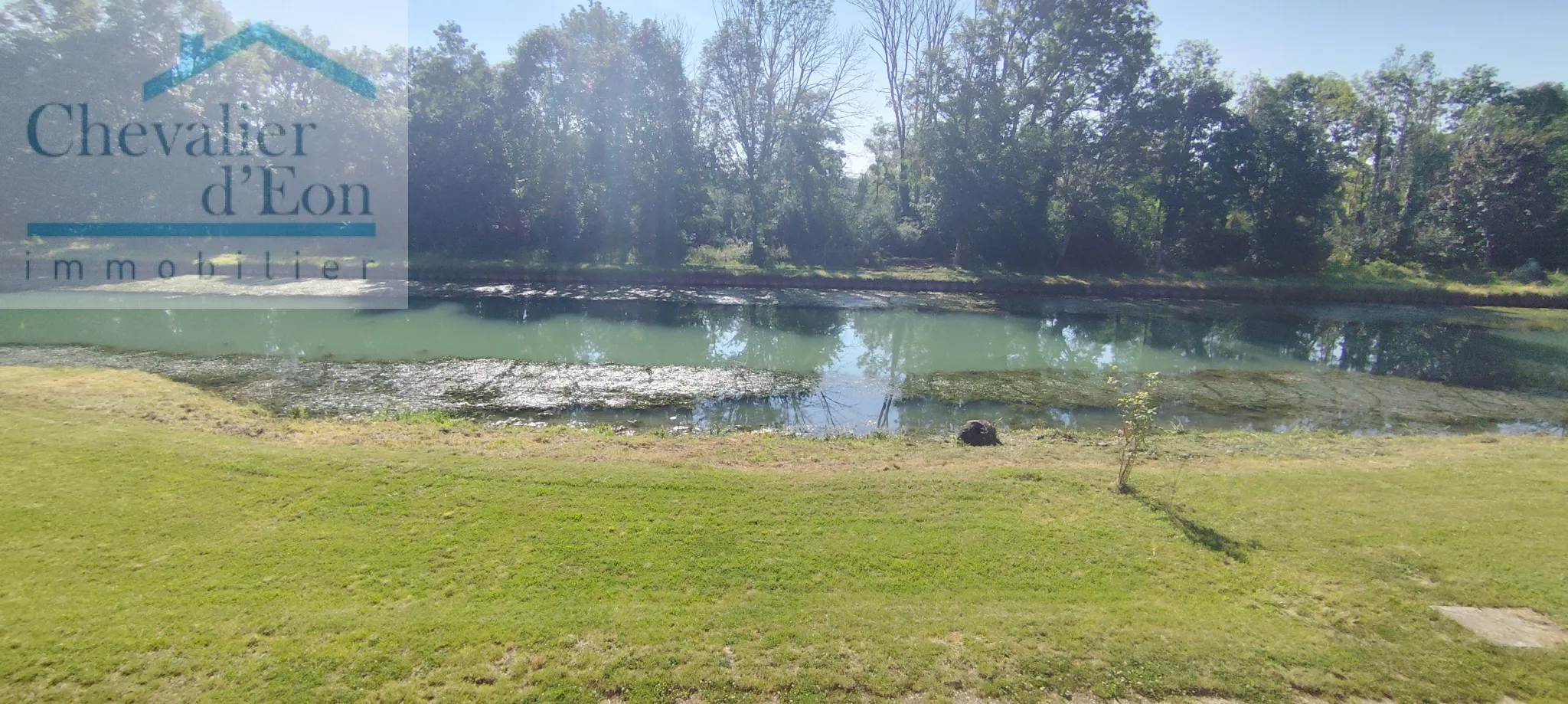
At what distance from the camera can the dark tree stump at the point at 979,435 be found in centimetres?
894

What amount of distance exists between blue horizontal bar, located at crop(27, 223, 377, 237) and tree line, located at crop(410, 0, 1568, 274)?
3816 millimetres

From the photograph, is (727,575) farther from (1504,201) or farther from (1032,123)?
(1504,201)

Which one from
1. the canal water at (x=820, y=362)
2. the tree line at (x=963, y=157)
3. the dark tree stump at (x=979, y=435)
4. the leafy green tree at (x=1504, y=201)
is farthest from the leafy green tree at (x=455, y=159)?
the leafy green tree at (x=1504, y=201)

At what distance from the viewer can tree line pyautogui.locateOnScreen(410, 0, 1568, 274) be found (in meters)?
28.9

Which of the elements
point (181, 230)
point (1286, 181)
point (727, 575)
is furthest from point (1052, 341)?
point (181, 230)

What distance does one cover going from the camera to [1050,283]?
27.2 meters

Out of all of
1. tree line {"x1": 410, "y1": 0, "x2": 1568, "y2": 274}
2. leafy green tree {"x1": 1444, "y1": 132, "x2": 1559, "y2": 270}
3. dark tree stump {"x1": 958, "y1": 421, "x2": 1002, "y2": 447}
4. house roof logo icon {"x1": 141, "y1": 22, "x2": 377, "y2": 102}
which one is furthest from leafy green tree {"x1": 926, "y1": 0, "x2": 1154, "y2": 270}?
house roof logo icon {"x1": 141, "y1": 22, "x2": 377, "y2": 102}

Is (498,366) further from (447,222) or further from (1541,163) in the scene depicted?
(1541,163)

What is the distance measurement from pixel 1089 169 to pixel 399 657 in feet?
104

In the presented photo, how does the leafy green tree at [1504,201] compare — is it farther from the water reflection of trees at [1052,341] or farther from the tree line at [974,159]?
the water reflection of trees at [1052,341]

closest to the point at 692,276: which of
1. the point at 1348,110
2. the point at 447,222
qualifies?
the point at 447,222

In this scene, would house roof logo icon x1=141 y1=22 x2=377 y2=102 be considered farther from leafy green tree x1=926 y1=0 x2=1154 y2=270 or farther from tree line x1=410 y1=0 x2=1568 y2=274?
leafy green tree x1=926 y1=0 x2=1154 y2=270

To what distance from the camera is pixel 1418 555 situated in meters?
5.28

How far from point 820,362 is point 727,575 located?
410 inches
